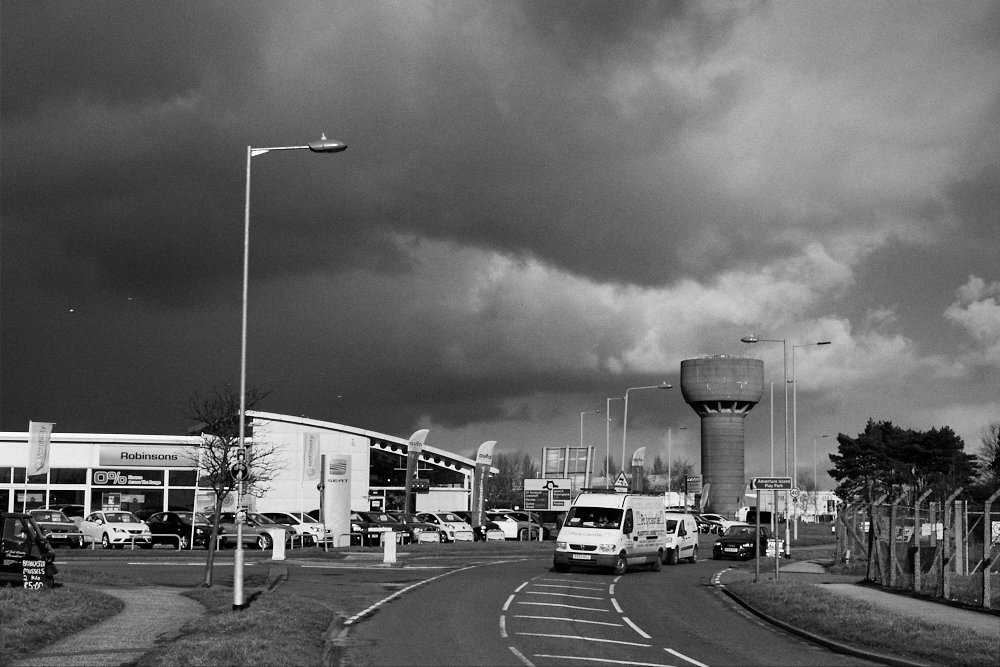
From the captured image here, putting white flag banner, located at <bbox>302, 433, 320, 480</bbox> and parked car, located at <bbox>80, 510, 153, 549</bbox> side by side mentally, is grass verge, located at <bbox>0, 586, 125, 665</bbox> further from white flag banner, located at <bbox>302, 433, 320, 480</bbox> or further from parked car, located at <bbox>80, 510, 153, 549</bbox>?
white flag banner, located at <bbox>302, 433, 320, 480</bbox>

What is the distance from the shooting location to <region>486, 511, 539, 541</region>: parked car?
64.4m

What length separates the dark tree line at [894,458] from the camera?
88.7 metres

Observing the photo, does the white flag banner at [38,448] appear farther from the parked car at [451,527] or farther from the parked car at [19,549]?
the parked car at [19,549]

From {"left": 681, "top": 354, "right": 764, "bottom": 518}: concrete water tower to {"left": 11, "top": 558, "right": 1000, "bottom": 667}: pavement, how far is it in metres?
79.7

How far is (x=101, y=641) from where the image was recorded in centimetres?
1602

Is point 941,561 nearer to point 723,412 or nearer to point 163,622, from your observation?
point 163,622

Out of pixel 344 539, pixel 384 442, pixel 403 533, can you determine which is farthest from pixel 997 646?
pixel 384 442

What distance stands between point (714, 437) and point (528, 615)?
301ft

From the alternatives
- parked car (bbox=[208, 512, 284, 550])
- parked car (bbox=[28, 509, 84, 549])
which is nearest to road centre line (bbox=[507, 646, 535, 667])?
parked car (bbox=[208, 512, 284, 550])

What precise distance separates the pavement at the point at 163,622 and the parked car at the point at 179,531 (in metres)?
17.4

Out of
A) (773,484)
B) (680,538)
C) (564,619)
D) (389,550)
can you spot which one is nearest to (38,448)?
(389,550)

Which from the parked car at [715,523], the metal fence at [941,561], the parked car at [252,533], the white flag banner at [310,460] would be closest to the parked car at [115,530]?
the parked car at [252,533]

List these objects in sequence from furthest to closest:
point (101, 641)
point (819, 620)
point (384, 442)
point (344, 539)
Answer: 1. point (384, 442)
2. point (344, 539)
3. point (819, 620)
4. point (101, 641)

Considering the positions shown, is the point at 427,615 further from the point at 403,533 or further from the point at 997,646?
the point at 403,533
